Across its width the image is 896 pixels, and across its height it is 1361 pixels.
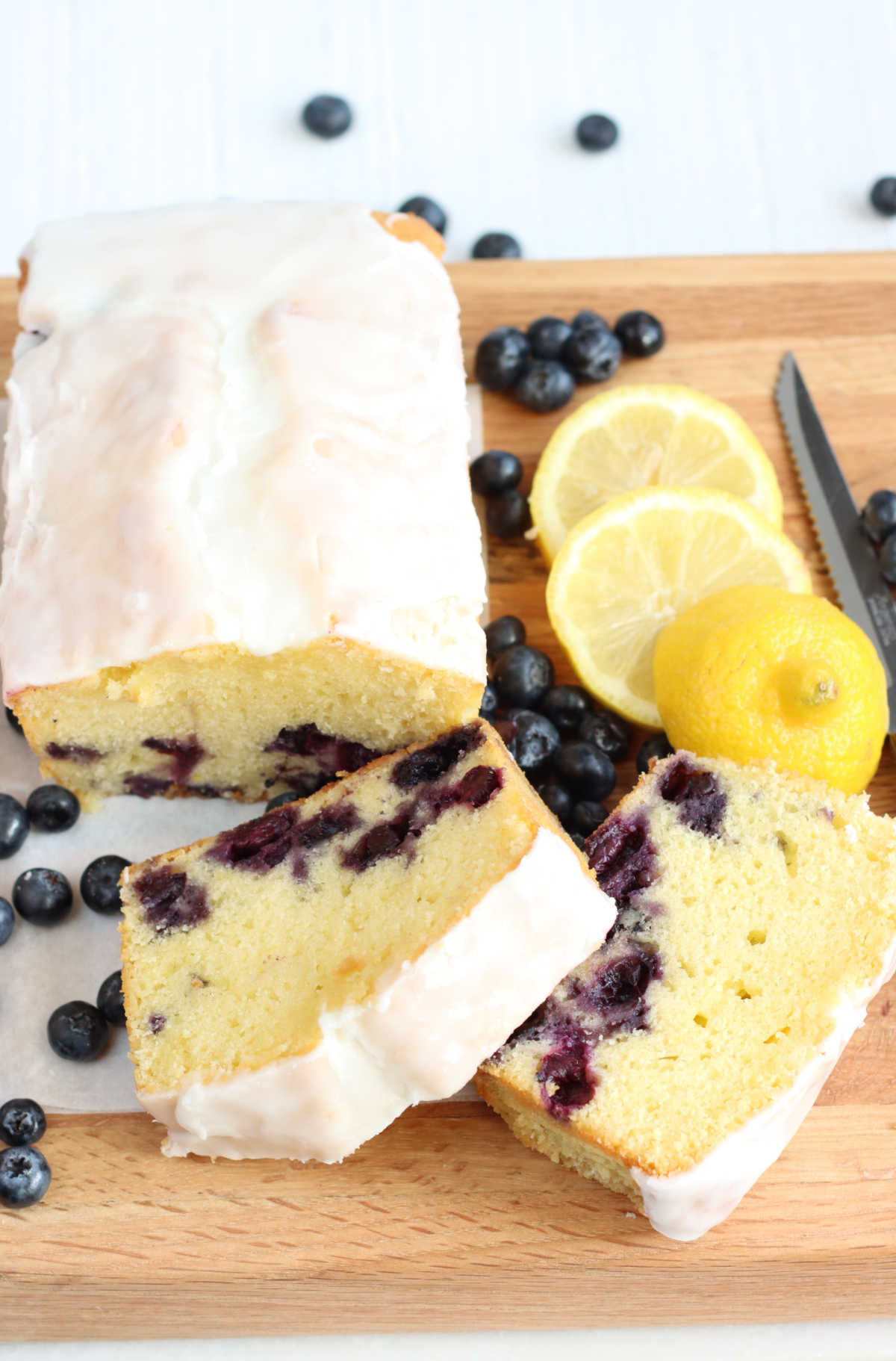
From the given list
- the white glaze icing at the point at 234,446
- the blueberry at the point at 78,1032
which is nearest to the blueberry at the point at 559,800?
the white glaze icing at the point at 234,446

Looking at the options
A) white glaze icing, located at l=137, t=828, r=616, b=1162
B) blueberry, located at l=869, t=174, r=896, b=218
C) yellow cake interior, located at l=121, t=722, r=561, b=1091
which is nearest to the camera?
white glaze icing, located at l=137, t=828, r=616, b=1162

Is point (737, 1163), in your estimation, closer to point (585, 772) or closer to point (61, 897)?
point (585, 772)

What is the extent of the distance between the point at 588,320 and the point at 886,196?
5.29ft

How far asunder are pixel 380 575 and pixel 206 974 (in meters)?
0.99

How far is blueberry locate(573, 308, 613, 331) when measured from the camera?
4262 mm

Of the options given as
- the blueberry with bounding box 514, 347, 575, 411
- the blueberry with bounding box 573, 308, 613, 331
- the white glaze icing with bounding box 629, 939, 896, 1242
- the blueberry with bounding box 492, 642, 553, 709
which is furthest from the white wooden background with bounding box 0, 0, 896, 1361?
the white glaze icing with bounding box 629, 939, 896, 1242

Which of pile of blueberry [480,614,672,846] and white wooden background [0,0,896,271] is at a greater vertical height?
white wooden background [0,0,896,271]

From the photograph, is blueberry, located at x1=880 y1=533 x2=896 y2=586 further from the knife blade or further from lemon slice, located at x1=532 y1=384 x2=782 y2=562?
lemon slice, located at x1=532 y1=384 x2=782 y2=562

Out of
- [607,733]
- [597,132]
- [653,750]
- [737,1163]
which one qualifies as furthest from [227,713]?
[597,132]

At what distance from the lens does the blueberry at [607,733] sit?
3.70 meters

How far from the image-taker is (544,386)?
13.7 feet

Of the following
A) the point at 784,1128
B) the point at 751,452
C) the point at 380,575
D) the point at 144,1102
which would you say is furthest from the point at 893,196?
the point at 144,1102

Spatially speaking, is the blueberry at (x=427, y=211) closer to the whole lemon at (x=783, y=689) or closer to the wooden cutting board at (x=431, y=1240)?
the whole lemon at (x=783, y=689)

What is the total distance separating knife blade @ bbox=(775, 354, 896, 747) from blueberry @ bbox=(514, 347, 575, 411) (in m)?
0.67
